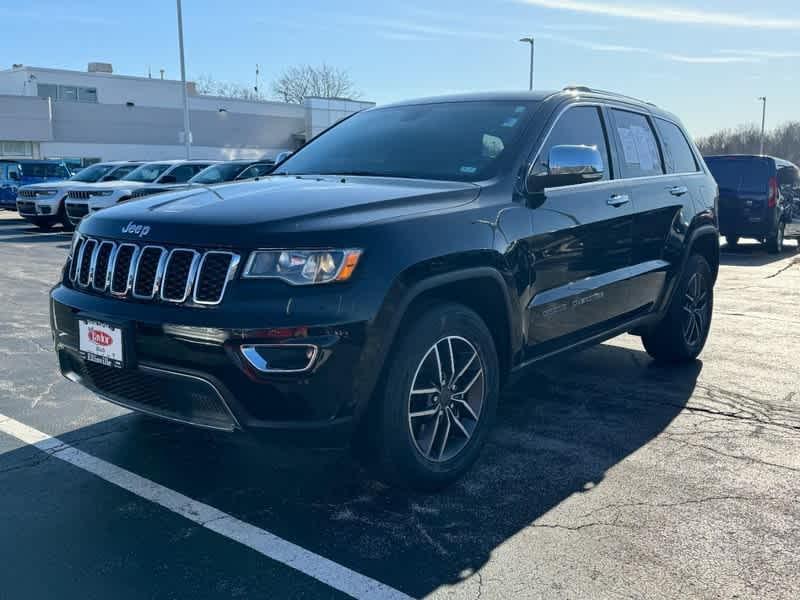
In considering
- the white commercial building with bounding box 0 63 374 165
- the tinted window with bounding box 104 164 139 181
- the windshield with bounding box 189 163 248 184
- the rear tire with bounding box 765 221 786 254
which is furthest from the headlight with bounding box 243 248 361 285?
the white commercial building with bounding box 0 63 374 165

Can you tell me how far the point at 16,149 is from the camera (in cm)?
4306

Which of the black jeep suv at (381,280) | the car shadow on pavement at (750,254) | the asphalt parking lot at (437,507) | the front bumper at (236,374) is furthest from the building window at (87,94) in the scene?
the front bumper at (236,374)

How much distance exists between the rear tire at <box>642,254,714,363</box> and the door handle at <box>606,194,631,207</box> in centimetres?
112

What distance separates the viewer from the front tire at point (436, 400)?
3.32 meters

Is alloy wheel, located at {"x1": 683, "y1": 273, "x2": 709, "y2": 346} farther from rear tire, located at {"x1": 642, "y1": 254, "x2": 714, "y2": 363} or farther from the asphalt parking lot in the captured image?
the asphalt parking lot

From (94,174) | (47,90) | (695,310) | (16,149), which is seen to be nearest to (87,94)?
(47,90)

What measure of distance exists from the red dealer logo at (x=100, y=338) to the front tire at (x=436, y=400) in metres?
1.14

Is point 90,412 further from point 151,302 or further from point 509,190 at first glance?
point 509,190

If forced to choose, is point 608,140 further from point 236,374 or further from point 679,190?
point 236,374

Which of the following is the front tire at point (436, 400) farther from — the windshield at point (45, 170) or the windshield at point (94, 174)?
the windshield at point (45, 170)

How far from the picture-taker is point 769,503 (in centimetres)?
357

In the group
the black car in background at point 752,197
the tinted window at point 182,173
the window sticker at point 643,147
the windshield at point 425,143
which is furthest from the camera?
the tinted window at point 182,173

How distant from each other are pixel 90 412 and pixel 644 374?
3735 millimetres

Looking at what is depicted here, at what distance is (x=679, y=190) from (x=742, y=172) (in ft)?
34.7
